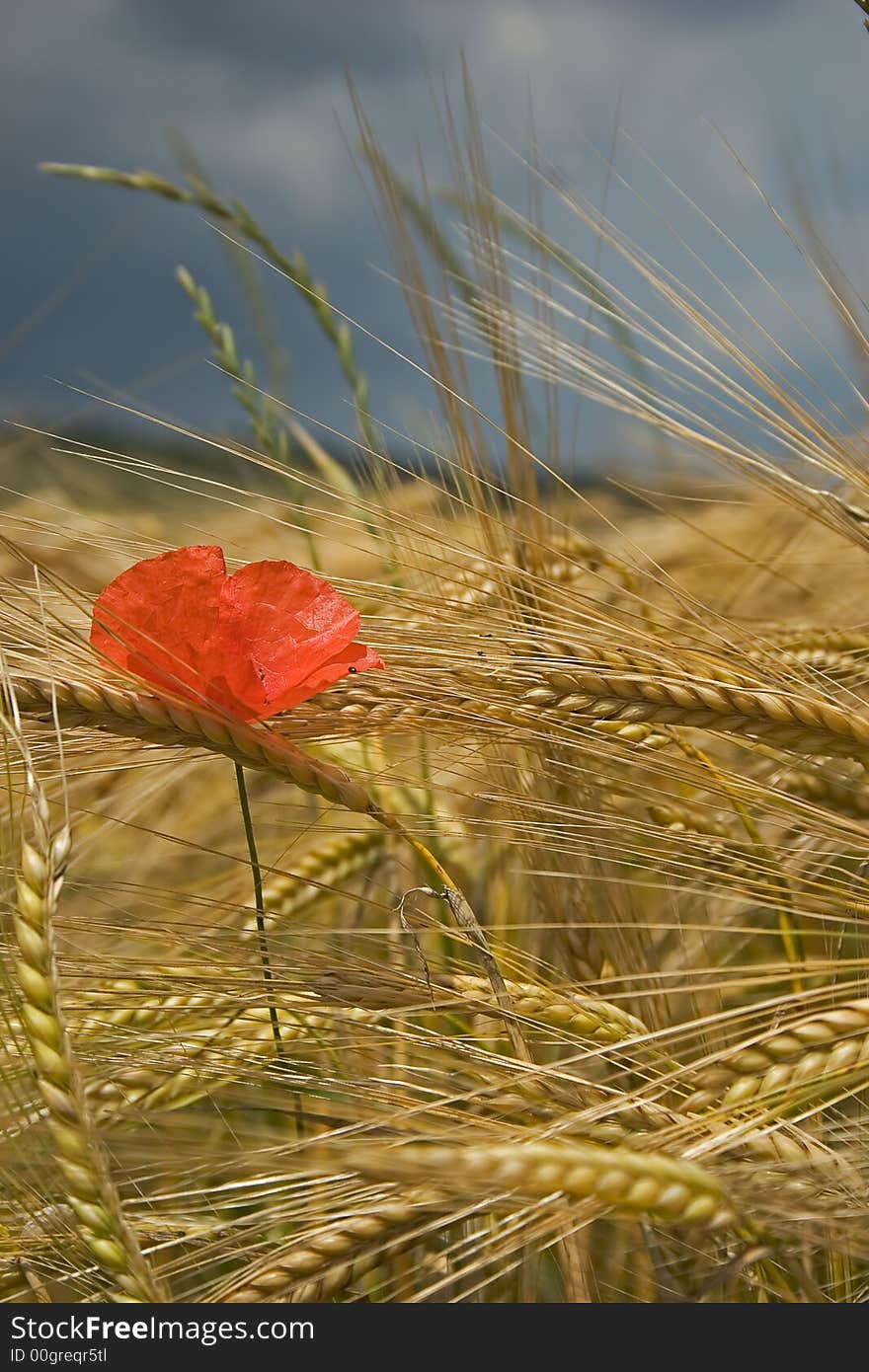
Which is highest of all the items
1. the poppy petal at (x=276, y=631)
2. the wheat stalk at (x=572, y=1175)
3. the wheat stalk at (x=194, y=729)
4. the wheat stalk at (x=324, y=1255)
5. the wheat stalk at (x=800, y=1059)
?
the poppy petal at (x=276, y=631)

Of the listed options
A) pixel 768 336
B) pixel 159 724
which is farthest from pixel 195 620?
pixel 768 336

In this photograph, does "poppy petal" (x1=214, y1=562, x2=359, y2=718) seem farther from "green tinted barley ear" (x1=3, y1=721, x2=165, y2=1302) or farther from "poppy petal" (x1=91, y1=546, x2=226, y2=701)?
"green tinted barley ear" (x1=3, y1=721, x2=165, y2=1302)

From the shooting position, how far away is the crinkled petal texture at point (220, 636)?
459mm

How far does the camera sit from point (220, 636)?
1.55 ft

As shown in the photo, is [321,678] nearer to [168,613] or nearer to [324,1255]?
[168,613]

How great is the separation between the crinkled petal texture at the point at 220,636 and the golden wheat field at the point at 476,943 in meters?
0.01

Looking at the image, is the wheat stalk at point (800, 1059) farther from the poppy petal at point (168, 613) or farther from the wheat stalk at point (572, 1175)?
the poppy petal at point (168, 613)

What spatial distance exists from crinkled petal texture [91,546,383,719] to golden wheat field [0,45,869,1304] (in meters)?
0.01

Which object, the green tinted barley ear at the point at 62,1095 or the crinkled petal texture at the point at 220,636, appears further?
the crinkled petal texture at the point at 220,636

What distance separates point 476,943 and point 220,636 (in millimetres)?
172

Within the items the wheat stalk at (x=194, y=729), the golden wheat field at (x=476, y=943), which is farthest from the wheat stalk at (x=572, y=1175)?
the wheat stalk at (x=194, y=729)
